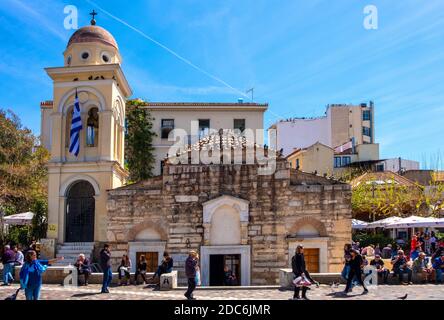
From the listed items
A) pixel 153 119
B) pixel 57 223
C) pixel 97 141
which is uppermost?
pixel 153 119

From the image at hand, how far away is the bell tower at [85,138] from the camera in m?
22.9

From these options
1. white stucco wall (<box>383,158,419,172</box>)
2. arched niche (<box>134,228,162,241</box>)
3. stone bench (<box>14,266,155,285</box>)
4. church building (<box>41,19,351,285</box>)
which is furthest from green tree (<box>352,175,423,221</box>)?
stone bench (<box>14,266,155,285</box>)

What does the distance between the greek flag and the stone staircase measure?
389cm

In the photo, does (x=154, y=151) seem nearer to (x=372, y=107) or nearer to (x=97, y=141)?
(x=97, y=141)

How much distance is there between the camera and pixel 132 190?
2206 centimetres

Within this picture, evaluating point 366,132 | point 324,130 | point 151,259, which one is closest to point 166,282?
point 151,259

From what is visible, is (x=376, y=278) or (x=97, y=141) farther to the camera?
(x=97, y=141)

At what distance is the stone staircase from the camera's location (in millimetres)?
21766

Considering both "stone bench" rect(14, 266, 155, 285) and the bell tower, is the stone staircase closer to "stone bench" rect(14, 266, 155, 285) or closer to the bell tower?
the bell tower

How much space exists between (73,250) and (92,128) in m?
5.52

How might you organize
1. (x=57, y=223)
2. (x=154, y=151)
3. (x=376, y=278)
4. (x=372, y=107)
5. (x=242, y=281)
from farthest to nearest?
(x=372, y=107) → (x=154, y=151) → (x=57, y=223) → (x=242, y=281) → (x=376, y=278)

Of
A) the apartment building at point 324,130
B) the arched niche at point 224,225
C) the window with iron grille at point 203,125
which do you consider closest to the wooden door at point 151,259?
the arched niche at point 224,225
